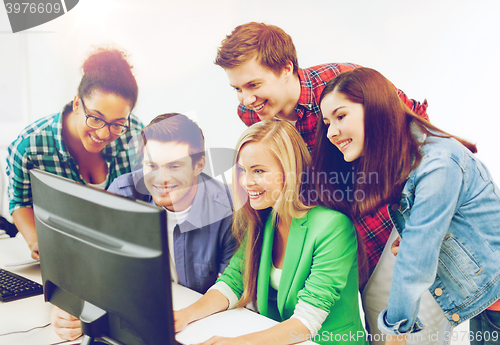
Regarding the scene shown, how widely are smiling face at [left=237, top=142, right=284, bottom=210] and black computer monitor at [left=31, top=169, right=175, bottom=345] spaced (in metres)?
0.68

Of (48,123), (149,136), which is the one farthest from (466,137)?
(48,123)

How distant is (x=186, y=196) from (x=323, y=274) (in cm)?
71

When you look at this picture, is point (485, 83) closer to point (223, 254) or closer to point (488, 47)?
point (488, 47)

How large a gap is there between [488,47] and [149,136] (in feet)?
4.56

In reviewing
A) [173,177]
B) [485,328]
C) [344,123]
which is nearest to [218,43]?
[173,177]

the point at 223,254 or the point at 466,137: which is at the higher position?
the point at 466,137

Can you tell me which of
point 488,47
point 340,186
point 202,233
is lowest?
point 202,233

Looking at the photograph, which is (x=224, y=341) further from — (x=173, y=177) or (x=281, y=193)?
(x=173, y=177)

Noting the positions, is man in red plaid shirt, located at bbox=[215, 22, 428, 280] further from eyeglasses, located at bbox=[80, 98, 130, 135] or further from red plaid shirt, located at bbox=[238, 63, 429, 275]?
eyeglasses, located at bbox=[80, 98, 130, 135]

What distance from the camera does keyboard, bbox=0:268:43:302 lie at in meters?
1.32

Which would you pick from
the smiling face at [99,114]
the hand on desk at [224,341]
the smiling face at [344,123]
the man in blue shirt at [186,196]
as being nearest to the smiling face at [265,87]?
the smiling face at [344,123]

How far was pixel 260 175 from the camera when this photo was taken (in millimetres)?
1396

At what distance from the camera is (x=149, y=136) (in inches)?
73.4

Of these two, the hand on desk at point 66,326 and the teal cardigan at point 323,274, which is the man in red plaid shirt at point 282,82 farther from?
the hand on desk at point 66,326
